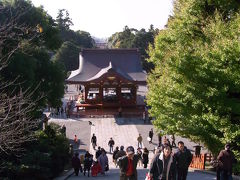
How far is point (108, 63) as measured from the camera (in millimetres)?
43406

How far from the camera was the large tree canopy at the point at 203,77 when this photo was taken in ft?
44.4

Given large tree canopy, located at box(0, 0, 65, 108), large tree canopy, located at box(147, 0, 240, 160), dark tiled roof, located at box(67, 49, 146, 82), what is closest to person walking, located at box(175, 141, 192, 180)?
large tree canopy, located at box(147, 0, 240, 160)

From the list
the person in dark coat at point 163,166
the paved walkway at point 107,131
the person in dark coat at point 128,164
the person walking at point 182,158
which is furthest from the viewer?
the paved walkway at point 107,131

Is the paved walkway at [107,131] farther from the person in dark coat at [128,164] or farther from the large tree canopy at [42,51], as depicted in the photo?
the person in dark coat at [128,164]

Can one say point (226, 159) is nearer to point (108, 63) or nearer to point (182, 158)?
point (182, 158)

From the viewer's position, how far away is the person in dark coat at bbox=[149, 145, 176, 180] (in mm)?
8750

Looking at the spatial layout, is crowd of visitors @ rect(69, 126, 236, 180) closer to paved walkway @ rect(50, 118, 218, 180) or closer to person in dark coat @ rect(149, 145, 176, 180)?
person in dark coat @ rect(149, 145, 176, 180)

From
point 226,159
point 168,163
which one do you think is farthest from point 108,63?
point 168,163

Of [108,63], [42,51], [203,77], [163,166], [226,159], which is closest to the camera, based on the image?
[163,166]

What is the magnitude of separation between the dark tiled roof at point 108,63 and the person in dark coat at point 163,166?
3152cm

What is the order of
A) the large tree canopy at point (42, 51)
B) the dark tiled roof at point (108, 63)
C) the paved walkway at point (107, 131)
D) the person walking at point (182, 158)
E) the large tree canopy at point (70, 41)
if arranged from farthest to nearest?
the large tree canopy at point (70, 41) < the dark tiled roof at point (108, 63) < the paved walkway at point (107, 131) < the large tree canopy at point (42, 51) < the person walking at point (182, 158)

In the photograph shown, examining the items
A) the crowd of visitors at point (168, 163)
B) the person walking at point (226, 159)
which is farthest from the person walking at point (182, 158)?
the person walking at point (226, 159)

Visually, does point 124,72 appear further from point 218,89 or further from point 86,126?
point 218,89

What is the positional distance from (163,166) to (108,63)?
34936mm
